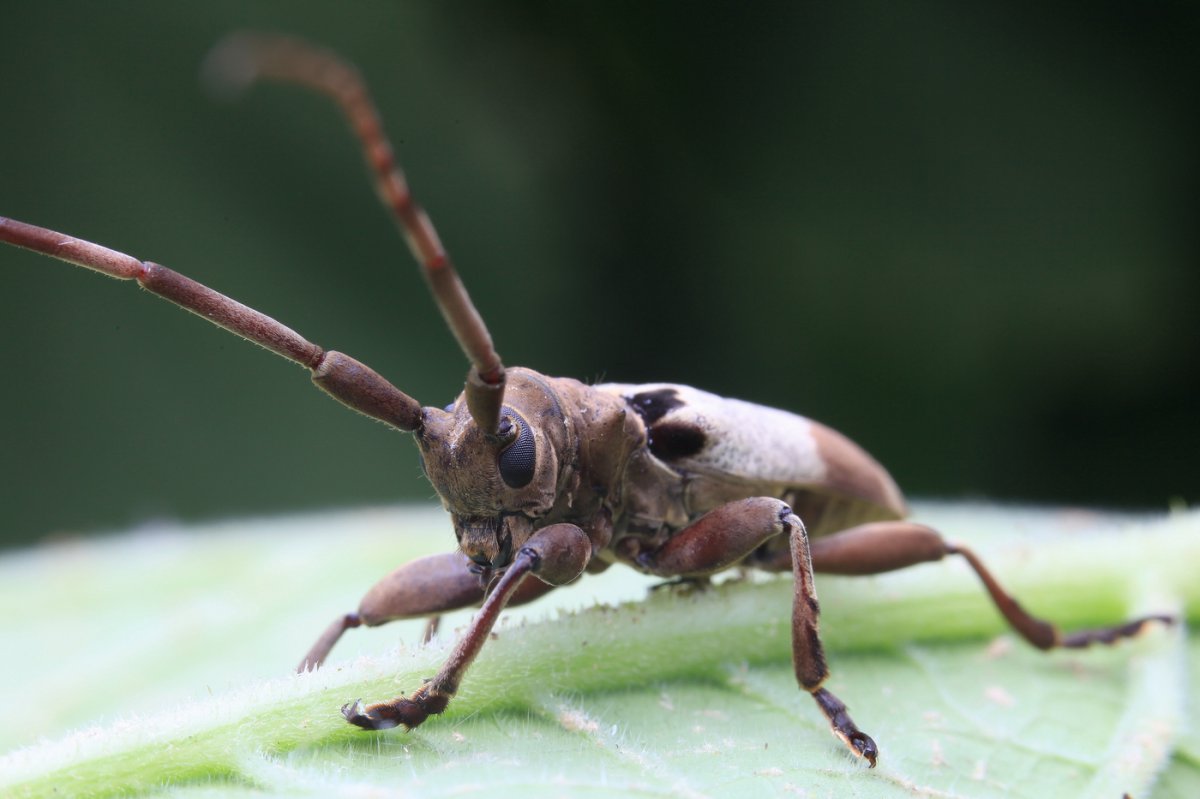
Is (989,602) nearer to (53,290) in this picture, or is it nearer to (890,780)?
(890,780)

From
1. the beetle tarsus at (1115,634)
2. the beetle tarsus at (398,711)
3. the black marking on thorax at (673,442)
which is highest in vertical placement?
the black marking on thorax at (673,442)

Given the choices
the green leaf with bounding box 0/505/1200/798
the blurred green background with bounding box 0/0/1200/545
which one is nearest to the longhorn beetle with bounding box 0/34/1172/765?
the green leaf with bounding box 0/505/1200/798

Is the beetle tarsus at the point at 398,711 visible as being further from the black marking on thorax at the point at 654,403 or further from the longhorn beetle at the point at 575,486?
the black marking on thorax at the point at 654,403

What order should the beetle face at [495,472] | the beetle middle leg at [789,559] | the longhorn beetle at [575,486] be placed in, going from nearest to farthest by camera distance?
the longhorn beetle at [575,486], the beetle middle leg at [789,559], the beetle face at [495,472]

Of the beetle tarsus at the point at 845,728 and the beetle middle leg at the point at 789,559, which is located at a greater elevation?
the beetle middle leg at the point at 789,559

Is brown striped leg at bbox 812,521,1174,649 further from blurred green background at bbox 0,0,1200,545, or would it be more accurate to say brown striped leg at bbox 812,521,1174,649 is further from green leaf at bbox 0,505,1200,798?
blurred green background at bbox 0,0,1200,545

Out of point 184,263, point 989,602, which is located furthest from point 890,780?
point 184,263

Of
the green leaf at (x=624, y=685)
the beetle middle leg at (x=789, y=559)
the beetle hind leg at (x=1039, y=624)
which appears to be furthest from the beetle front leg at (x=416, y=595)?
the beetle hind leg at (x=1039, y=624)

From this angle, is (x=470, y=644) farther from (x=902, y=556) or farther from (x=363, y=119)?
(x=902, y=556)
